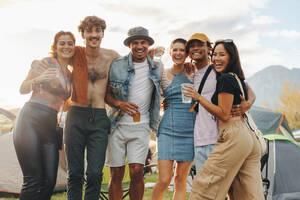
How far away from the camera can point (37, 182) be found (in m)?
3.07

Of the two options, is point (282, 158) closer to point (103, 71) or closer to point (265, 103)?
point (103, 71)

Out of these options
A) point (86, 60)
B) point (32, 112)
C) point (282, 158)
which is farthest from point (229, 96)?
point (282, 158)

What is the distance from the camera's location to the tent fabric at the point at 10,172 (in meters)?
6.34

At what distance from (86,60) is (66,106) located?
0.65 m

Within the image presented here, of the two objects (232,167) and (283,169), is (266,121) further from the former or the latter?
(232,167)

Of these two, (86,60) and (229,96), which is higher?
(86,60)

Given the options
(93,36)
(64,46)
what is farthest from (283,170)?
Answer: (64,46)

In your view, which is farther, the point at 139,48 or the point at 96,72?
the point at 139,48

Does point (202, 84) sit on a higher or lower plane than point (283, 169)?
higher

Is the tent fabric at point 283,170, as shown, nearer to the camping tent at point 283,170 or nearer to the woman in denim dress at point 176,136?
the camping tent at point 283,170

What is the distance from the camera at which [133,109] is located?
3721 millimetres

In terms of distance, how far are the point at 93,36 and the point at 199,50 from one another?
133 cm

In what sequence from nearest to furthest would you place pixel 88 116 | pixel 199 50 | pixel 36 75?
pixel 36 75 → pixel 88 116 → pixel 199 50

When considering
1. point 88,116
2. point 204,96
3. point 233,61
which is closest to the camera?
point 233,61
